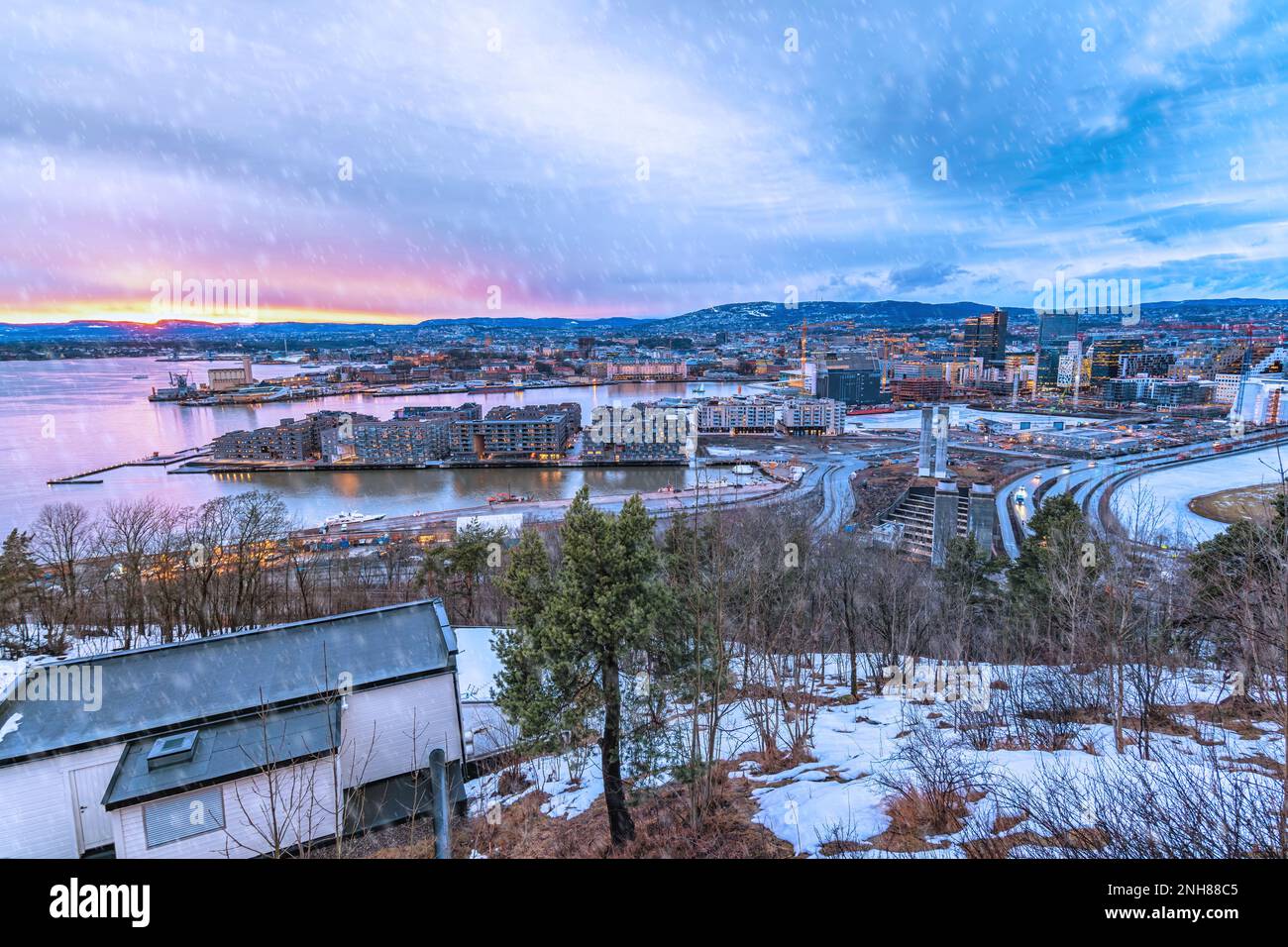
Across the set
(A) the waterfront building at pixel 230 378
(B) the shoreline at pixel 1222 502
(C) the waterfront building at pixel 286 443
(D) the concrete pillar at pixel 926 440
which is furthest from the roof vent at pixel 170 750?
(A) the waterfront building at pixel 230 378

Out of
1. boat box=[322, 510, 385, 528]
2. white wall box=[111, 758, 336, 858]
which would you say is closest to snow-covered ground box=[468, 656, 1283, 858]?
white wall box=[111, 758, 336, 858]

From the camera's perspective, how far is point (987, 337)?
150 feet

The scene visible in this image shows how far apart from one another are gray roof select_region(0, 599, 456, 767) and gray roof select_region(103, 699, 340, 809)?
91 mm

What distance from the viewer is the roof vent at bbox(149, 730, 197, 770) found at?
264 cm

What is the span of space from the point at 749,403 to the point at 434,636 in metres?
24.7

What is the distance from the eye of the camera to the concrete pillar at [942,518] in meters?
10.3

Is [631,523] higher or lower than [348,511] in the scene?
higher

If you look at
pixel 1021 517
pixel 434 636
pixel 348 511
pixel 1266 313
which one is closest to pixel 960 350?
pixel 1266 313

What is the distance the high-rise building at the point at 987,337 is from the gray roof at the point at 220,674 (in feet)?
156

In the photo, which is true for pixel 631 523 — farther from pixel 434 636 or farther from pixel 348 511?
pixel 348 511

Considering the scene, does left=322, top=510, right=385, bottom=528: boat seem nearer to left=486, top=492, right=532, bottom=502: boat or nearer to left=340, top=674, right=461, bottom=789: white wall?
left=486, top=492, right=532, bottom=502: boat

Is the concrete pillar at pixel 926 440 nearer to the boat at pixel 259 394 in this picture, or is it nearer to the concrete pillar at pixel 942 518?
the concrete pillar at pixel 942 518
